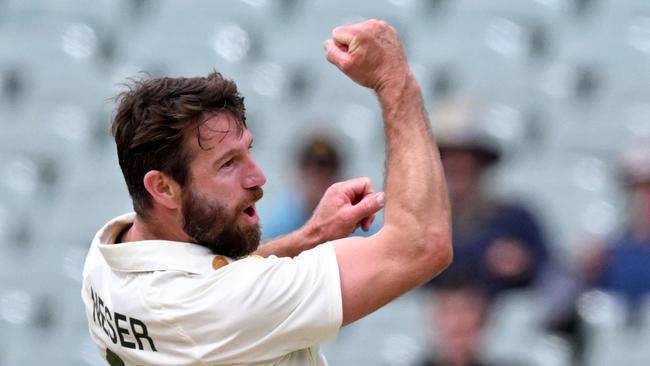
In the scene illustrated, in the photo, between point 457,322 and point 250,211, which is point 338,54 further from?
point 457,322

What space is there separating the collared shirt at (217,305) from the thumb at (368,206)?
247mm

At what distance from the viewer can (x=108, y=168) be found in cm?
669

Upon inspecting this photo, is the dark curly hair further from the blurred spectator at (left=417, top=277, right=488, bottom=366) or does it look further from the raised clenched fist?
the blurred spectator at (left=417, top=277, right=488, bottom=366)

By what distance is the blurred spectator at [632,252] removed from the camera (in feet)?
17.8

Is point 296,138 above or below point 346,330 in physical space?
above

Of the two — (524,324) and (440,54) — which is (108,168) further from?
(524,324)

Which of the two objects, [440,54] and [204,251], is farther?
[440,54]

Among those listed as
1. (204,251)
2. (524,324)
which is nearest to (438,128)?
(524,324)

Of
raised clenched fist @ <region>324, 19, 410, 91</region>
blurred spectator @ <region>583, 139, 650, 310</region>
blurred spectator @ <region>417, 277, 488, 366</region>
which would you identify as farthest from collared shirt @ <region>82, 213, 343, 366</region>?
blurred spectator @ <region>583, 139, 650, 310</region>

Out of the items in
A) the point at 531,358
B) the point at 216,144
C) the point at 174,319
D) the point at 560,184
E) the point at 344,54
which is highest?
the point at 344,54

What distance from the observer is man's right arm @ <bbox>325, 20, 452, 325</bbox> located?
2.43 meters

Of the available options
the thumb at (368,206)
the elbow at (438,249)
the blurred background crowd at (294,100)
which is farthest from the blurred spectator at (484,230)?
the elbow at (438,249)

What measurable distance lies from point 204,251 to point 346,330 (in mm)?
3567

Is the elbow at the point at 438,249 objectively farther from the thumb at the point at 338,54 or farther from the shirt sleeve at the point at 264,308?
the thumb at the point at 338,54
